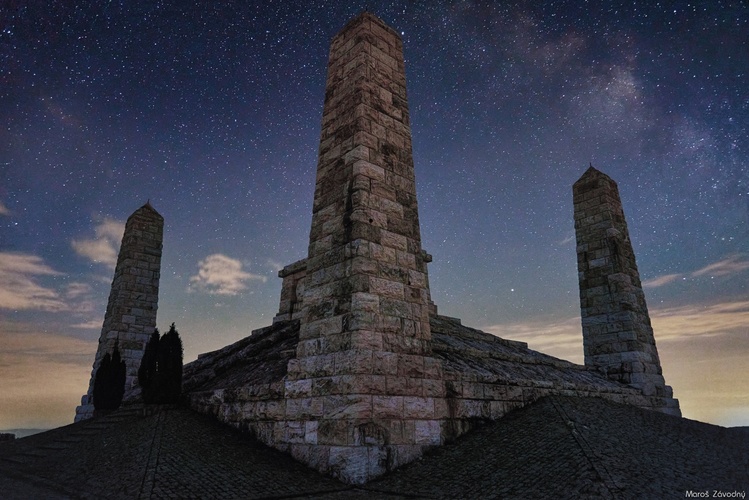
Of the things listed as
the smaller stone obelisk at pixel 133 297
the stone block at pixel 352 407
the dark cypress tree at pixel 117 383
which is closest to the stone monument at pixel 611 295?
the stone block at pixel 352 407

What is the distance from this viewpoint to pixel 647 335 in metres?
14.4

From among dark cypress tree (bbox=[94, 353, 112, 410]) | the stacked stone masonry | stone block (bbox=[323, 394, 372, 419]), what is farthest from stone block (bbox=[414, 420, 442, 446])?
dark cypress tree (bbox=[94, 353, 112, 410])

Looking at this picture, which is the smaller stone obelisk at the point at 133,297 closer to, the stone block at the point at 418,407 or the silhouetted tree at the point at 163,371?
the silhouetted tree at the point at 163,371

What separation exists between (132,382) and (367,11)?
46.7 feet

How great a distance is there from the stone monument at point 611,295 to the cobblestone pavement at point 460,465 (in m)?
4.92

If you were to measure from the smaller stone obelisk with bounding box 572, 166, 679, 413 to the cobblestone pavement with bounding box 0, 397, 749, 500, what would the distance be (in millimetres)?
4881

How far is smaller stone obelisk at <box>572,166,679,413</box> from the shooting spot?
1362 cm

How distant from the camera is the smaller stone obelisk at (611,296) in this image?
13.6 metres

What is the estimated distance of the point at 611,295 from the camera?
46.9 ft

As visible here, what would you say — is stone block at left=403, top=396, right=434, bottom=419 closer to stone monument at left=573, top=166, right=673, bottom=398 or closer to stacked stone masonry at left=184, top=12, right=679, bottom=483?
stacked stone masonry at left=184, top=12, right=679, bottom=483

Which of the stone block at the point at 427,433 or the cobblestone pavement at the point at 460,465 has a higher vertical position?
the stone block at the point at 427,433

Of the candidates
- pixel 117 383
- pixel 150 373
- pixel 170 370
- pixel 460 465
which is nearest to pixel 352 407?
pixel 460 465

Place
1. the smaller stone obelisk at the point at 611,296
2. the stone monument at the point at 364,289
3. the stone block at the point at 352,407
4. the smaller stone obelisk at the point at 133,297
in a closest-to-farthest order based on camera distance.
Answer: the stone block at the point at 352,407, the stone monument at the point at 364,289, the smaller stone obelisk at the point at 611,296, the smaller stone obelisk at the point at 133,297

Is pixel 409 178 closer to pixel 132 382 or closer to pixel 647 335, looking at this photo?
pixel 647 335
